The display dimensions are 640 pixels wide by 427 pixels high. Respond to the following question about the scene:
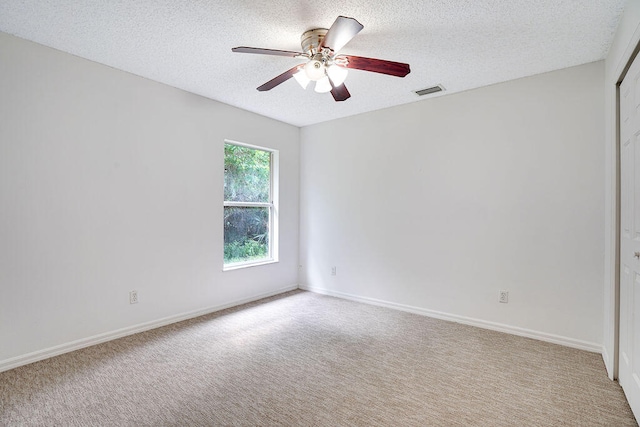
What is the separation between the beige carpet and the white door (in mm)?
223

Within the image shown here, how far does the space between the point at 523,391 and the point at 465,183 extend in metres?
1.96

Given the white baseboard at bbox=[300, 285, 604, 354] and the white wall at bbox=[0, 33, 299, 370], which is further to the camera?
the white baseboard at bbox=[300, 285, 604, 354]

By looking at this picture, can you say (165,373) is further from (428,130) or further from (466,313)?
(428,130)

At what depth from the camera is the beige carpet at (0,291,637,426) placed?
185 cm

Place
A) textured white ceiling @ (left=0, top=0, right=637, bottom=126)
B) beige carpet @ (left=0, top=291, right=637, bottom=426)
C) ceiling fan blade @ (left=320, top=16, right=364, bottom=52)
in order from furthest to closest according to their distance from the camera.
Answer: textured white ceiling @ (left=0, top=0, right=637, bottom=126) → beige carpet @ (left=0, top=291, right=637, bottom=426) → ceiling fan blade @ (left=320, top=16, right=364, bottom=52)

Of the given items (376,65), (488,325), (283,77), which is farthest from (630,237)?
(283,77)

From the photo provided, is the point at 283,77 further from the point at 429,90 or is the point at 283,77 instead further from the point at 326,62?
the point at 429,90

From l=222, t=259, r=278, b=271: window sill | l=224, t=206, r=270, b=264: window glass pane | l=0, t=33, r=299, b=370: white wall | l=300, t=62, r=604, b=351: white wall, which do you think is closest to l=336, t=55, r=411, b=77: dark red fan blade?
l=300, t=62, r=604, b=351: white wall

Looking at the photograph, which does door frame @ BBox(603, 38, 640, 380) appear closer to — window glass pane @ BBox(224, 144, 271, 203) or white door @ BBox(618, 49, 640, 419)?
white door @ BBox(618, 49, 640, 419)

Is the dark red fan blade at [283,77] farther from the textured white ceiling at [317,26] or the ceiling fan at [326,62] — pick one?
the textured white ceiling at [317,26]

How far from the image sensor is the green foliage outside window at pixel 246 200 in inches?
158

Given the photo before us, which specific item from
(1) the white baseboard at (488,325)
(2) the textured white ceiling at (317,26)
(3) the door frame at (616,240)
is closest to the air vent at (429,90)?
(2) the textured white ceiling at (317,26)

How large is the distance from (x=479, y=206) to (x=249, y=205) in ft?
8.98

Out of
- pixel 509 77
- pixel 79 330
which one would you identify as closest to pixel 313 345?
pixel 79 330
